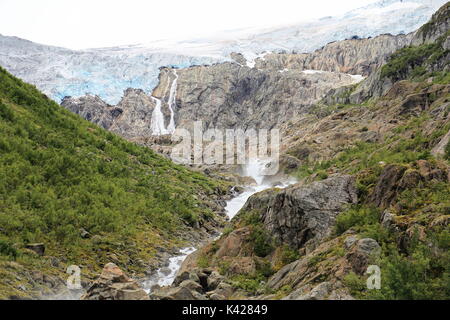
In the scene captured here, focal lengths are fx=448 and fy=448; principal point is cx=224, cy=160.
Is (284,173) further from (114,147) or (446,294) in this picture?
(446,294)

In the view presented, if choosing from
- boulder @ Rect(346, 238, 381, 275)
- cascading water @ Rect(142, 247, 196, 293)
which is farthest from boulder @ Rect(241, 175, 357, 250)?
cascading water @ Rect(142, 247, 196, 293)

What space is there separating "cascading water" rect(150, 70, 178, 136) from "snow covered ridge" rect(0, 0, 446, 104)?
8.25 m

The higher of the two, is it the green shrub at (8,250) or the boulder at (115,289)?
the boulder at (115,289)

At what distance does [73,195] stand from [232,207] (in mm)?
19689

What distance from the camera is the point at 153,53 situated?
152 m

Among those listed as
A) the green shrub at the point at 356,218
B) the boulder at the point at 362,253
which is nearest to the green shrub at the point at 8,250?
the green shrub at the point at 356,218

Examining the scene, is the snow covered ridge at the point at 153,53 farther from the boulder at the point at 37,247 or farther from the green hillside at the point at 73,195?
the boulder at the point at 37,247

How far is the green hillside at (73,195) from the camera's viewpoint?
21.8 metres

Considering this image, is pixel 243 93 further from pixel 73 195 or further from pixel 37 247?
pixel 37 247

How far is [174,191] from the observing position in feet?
124

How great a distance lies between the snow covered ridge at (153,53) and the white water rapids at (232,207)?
8057 centimetres

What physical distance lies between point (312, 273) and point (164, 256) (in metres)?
14.1

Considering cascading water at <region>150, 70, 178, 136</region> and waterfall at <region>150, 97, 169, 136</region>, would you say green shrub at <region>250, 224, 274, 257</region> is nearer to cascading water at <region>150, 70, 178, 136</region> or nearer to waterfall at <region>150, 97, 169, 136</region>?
cascading water at <region>150, 70, 178, 136</region>

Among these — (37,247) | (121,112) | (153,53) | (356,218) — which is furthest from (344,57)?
(37,247)
